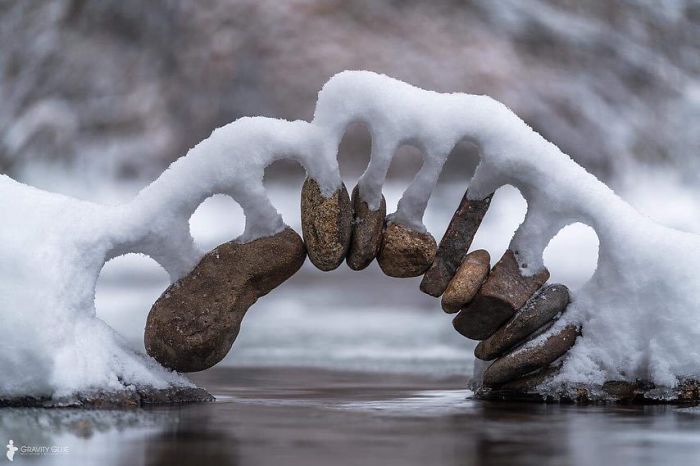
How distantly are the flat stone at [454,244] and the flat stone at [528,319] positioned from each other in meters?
0.64

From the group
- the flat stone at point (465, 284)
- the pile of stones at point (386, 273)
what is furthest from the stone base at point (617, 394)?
the flat stone at point (465, 284)

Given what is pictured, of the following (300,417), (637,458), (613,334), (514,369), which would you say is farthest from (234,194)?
(637,458)

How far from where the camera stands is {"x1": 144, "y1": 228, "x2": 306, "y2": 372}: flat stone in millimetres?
8250

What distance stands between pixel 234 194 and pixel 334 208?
2.83ft

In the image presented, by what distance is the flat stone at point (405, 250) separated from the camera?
8.59 meters

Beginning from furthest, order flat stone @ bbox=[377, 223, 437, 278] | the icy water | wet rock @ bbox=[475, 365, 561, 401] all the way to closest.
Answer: wet rock @ bbox=[475, 365, 561, 401], flat stone @ bbox=[377, 223, 437, 278], the icy water

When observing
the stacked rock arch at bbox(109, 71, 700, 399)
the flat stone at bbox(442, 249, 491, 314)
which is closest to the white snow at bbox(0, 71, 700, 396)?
the stacked rock arch at bbox(109, 71, 700, 399)

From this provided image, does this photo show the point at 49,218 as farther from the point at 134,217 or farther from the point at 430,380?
the point at 430,380

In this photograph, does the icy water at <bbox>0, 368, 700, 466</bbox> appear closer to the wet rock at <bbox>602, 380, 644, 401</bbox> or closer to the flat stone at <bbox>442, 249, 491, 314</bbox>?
the wet rock at <bbox>602, 380, 644, 401</bbox>

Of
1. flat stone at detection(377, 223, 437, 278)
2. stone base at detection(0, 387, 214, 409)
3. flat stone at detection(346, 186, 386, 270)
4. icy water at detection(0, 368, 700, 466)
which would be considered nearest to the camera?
icy water at detection(0, 368, 700, 466)

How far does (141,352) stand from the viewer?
828 cm

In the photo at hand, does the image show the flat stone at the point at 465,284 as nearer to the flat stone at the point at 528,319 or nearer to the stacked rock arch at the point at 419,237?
the stacked rock arch at the point at 419,237

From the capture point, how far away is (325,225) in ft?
27.3

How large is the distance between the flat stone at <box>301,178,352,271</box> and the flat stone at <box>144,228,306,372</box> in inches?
7.8
